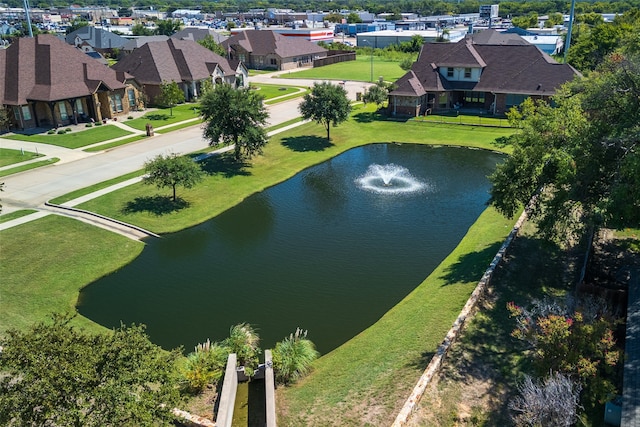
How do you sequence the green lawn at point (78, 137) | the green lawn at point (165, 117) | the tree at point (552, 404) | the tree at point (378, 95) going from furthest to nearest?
1. the tree at point (378, 95)
2. the green lawn at point (165, 117)
3. the green lawn at point (78, 137)
4. the tree at point (552, 404)

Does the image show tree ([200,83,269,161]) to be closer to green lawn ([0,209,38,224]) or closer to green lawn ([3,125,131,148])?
green lawn ([3,125,131,148])

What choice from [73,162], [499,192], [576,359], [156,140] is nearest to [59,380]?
[576,359]

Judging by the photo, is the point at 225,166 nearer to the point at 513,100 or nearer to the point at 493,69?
the point at 513,100

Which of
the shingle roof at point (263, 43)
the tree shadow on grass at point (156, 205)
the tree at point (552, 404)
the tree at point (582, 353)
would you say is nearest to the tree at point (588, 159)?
the tree at point (582, 353)

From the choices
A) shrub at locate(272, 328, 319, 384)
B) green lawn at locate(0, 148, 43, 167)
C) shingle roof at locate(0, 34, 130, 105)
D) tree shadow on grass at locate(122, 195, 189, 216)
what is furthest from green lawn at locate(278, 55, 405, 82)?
shrub at locate(272, 328, 319, 384)

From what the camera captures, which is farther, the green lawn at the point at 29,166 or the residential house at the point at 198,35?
the residential house at the point at 198,35

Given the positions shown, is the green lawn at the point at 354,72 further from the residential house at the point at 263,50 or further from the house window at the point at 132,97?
the house window at the point at 132,97
